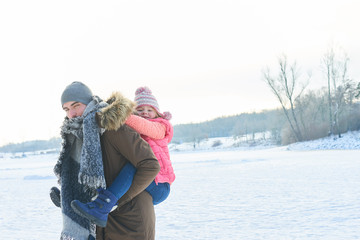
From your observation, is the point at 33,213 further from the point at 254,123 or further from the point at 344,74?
the point at 254,123

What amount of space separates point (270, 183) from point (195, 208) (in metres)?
4.03

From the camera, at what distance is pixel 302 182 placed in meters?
9.98

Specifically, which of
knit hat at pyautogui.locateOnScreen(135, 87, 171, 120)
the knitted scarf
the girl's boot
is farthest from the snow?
the girl's boot

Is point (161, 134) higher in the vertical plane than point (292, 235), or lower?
higher

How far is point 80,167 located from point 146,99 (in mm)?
796

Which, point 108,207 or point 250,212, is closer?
point 108,207

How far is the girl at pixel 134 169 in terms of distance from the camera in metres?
1.75

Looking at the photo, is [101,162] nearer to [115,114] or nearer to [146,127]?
[115,114]

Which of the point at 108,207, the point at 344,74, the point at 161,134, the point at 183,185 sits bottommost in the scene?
the point at 183,185

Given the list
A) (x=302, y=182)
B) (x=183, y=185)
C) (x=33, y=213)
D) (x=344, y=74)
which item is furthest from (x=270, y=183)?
(x=344, y=74)

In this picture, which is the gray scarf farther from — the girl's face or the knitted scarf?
the girl's face

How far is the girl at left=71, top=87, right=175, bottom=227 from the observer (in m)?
1.75

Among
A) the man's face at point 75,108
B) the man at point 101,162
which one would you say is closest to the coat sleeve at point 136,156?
the man at point 101,162

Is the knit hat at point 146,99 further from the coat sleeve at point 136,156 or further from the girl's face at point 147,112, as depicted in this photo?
the coat sleeve at point 136,156
